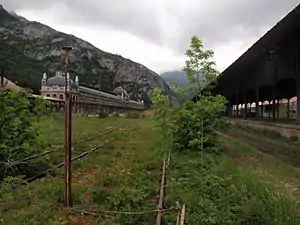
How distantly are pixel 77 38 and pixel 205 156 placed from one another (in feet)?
623

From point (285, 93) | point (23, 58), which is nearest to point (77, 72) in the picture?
point (23, 58)

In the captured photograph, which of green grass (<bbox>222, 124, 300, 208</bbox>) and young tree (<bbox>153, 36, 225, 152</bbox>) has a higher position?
young tree (<bbox>153, 36, 225, 152</bbox>)

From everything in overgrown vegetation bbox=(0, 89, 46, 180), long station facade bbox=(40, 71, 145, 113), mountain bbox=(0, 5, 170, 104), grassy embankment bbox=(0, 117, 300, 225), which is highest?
mountain bbox=(0, 5, 170, 104)

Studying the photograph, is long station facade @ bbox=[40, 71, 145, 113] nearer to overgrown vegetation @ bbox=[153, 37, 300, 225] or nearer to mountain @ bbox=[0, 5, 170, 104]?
mountain @ bbox=[0, 5, 170, 104]

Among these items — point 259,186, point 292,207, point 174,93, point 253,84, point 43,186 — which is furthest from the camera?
point 253,84

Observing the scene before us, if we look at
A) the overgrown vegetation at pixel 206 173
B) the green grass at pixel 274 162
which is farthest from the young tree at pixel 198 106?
the green grass at pixel 274 162

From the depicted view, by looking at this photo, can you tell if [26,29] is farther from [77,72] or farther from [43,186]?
[43,186]

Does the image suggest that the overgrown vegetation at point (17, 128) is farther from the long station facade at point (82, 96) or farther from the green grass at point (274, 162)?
the long station facade at point (82, 96)

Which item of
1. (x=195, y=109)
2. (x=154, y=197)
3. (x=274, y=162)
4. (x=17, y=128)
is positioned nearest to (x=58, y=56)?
(x=195, y=109)

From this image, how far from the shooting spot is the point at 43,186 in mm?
7004

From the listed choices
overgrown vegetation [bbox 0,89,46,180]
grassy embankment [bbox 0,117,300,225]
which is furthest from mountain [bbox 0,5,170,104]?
grassy embankment [bbox 0,117,300,225]

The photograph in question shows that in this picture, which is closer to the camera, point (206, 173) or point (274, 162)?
point (206, 173)

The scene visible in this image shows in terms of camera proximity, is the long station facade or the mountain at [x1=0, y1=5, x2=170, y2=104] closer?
the long station facade

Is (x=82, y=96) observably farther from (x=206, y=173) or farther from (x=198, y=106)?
(x=206, y=173)
